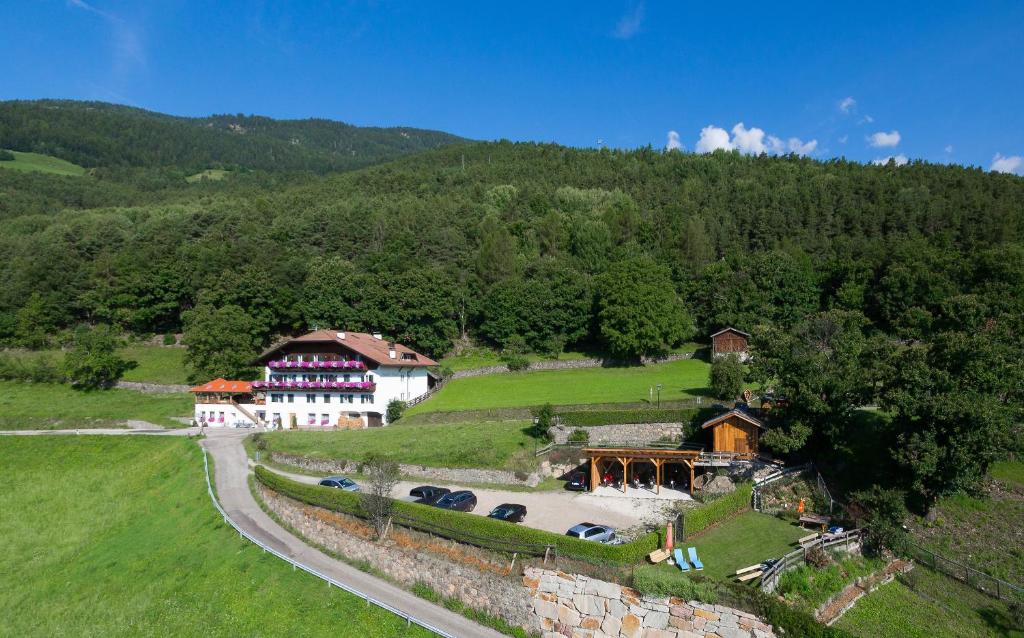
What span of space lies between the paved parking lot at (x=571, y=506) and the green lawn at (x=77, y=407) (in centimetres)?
3378

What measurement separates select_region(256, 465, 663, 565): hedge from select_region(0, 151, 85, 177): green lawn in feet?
595

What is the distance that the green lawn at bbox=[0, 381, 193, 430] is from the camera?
53.0 meters

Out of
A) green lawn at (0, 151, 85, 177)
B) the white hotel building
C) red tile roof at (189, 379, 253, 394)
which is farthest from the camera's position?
green lawn at (0, 151, 85, 177)

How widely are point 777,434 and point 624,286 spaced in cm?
3685

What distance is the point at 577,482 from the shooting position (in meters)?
34.8

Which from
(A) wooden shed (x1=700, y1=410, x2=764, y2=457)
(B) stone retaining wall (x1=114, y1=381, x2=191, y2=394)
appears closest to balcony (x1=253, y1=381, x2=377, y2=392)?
(B) stone retaining wall (x1=114, y1=381, x2=191, y2=394)

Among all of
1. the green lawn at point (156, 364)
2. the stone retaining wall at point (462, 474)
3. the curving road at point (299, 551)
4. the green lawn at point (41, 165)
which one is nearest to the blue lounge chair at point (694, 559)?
the curving road at point (299, 551)

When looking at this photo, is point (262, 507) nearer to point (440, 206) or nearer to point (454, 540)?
point (454, 540)

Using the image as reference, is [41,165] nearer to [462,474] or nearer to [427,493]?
[462,474]

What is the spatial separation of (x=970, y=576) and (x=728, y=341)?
41.8 m

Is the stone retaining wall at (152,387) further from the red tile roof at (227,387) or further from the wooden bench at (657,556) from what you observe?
the wooden bench at (657,556)

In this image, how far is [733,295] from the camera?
68.8 metres

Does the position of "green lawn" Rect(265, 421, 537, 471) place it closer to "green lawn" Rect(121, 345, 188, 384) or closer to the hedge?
the hedge

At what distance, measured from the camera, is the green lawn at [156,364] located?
2586 inches
